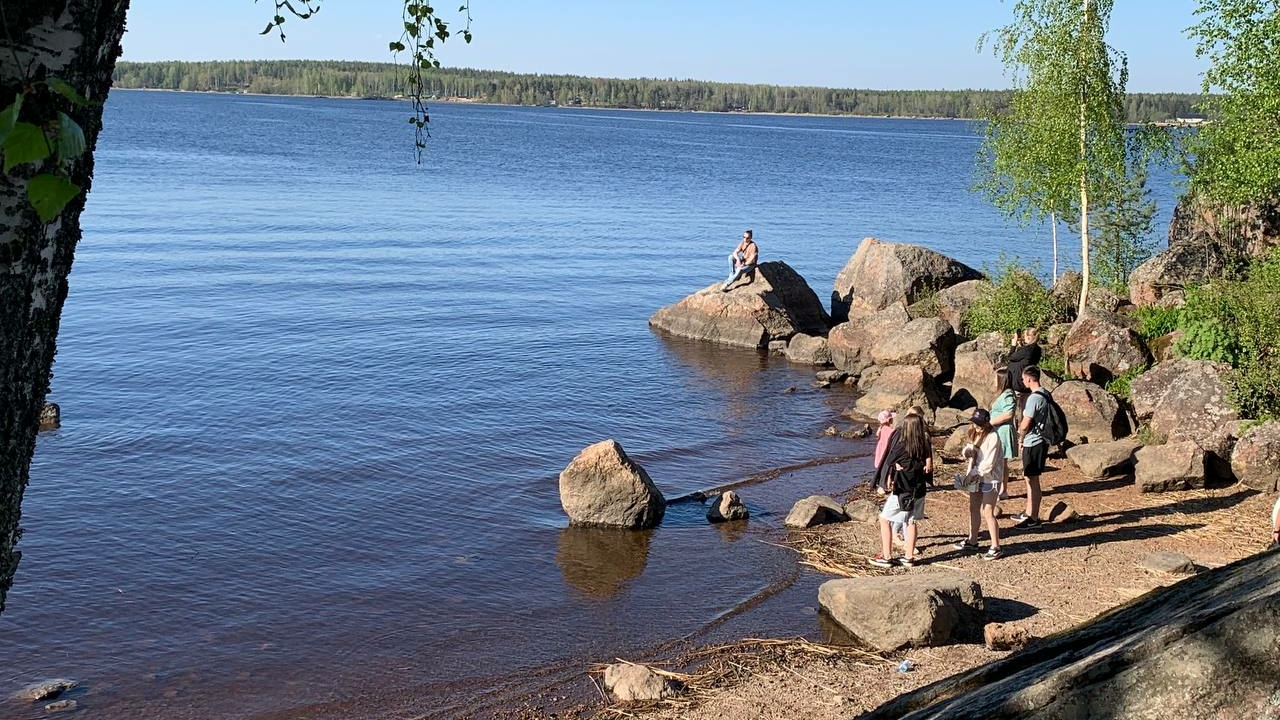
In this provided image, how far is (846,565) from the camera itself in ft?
49.4

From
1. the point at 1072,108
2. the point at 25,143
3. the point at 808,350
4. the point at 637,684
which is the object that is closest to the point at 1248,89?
the point at 1072,108

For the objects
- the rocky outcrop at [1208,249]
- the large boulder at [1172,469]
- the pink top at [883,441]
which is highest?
the rocky outcrop at [1208,249]

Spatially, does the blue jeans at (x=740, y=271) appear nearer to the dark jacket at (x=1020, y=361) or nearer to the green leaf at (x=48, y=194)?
the dark jacket at (x=1020, y=361)

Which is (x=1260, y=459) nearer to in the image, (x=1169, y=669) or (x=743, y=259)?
(x=1169, y=669)

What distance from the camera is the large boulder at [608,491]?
16.7m

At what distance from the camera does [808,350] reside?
96.7 feet

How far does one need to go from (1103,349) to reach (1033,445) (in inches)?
288

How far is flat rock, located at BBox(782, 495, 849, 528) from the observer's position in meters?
16.7

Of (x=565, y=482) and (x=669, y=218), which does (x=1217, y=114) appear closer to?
(x=565, y=482)

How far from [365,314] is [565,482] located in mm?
18066

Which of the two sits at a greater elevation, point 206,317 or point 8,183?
point 8,183

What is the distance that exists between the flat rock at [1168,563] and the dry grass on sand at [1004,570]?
0.15 metres

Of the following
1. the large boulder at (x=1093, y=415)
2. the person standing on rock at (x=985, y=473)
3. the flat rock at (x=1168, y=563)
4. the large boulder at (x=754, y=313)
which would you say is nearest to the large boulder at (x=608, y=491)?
the person standing on rock at (x=985, y=473)

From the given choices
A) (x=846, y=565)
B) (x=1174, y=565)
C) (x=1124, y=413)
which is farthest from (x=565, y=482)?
(x=1124, y=413)
